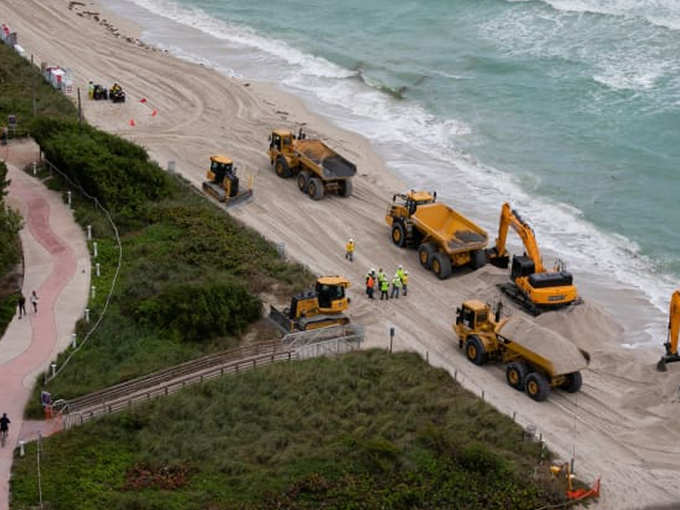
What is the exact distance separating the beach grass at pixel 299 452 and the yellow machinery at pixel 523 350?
1850 millimetres

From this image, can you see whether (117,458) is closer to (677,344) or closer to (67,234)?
(67,234)

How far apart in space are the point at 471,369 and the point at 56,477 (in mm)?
13277

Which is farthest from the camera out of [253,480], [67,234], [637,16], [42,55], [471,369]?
[637,16]

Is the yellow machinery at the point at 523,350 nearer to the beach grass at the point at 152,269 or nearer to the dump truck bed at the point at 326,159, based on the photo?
the beach grass at the point at 152,269

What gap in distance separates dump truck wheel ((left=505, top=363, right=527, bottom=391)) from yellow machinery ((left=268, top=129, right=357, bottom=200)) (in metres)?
16.4

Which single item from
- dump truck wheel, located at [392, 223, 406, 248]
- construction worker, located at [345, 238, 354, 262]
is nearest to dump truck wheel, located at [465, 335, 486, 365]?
construction worker, located at [345, 238, 354, 262]

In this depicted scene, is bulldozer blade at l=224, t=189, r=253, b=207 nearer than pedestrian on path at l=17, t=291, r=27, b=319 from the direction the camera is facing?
No

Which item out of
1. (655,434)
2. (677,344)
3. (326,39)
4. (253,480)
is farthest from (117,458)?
(326,39)

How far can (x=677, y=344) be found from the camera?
3456 cm

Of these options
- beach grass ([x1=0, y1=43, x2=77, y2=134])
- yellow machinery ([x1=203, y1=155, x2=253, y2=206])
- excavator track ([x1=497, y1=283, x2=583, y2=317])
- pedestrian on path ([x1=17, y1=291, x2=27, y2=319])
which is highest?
beach grass ([x1=0, y1=43, x2=77, y2=134])

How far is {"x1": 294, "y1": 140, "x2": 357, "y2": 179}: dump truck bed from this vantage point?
46406mm

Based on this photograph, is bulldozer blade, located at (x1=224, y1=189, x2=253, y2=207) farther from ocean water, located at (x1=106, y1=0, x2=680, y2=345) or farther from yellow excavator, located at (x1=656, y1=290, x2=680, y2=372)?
yellow excavator, located at (x1=656, y1=290, x2=680, y2=372)

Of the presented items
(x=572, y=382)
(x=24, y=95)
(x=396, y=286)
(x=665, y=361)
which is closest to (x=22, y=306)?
(x=396, y=286)

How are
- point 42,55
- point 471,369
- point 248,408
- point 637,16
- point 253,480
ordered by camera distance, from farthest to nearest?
point 637,16 → point 42,55 → point 471,369 → point 248,408 → point 253,480
